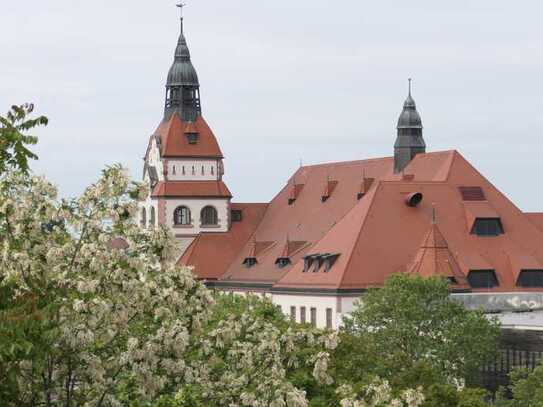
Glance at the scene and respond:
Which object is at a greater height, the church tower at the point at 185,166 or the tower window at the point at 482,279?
the church tower at the point at 185,166

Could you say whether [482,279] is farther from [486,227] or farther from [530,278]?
[486,227]

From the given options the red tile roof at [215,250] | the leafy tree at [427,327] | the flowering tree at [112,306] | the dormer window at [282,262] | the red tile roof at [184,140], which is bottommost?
the flowering tree at [112,306]

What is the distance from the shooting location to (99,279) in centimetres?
2608

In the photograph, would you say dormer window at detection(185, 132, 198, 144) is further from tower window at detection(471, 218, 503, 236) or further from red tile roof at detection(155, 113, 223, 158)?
tower window at detection(471, 218, 503, 236)

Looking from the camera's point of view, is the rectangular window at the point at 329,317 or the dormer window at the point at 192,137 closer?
the rectangular window at the point at 329,317

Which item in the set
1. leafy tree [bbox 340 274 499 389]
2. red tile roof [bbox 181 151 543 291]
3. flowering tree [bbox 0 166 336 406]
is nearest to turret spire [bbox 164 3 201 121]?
red tile roof [bbox 181 151 543 291]

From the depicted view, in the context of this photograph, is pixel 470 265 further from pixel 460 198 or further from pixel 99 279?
pixel 99 279

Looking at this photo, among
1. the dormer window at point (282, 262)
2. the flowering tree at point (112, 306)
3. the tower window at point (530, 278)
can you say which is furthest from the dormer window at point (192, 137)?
the flowering tree at point (112, 306)

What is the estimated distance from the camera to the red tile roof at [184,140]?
465 ft

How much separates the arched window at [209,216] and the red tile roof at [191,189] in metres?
1.24

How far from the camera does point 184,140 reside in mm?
142875

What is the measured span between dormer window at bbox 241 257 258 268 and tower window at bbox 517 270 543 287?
2762cm

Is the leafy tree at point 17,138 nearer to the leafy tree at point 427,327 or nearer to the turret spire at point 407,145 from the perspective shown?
the leafy tree at point 427,327

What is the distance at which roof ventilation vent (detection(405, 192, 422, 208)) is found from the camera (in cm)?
11575
